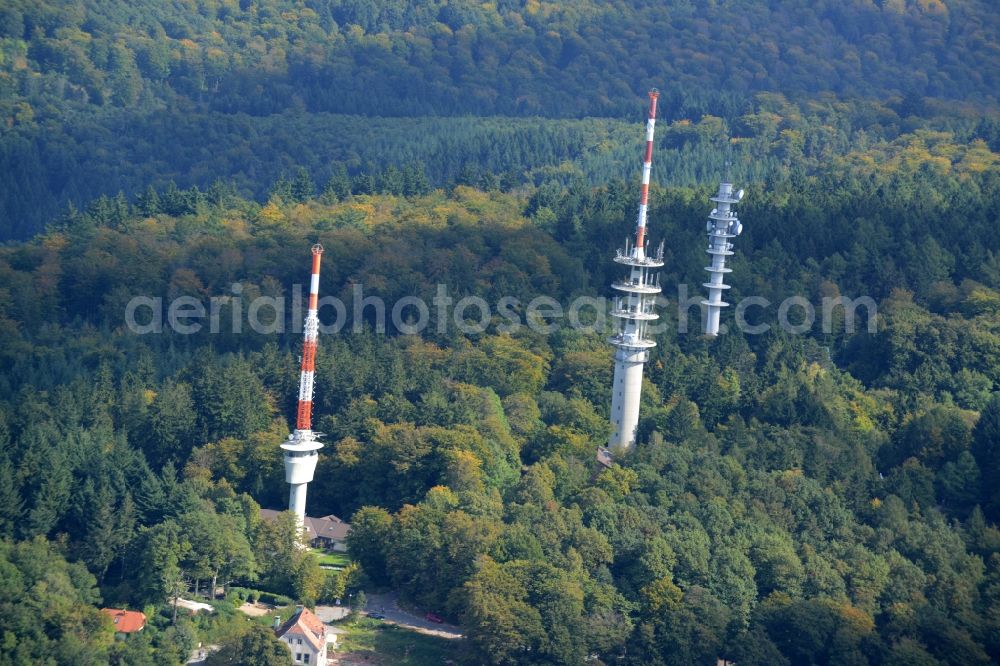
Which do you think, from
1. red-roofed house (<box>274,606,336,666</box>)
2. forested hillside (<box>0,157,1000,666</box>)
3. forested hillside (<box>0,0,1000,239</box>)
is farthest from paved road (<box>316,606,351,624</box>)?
forested hillside (<box>0,0,1000,239</box>)

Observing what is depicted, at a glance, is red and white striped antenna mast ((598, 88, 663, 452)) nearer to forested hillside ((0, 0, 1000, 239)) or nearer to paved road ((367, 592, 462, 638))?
paved road ((367, 592, 462, 638))

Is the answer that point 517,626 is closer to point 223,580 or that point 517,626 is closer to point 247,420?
point 223,580

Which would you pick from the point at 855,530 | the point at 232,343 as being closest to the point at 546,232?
the point at 232,343

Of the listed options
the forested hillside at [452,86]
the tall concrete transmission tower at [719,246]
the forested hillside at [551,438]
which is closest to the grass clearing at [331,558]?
the forested hillside at [551,438]

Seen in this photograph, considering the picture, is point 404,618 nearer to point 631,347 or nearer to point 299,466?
point 299,466

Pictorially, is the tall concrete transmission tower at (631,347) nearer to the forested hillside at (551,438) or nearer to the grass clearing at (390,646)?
the forested hillside at (551,438)

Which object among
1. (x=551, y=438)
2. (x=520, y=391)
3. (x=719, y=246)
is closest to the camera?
(x=551, y=438)

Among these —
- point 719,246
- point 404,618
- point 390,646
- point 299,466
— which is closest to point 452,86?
point 719,246
